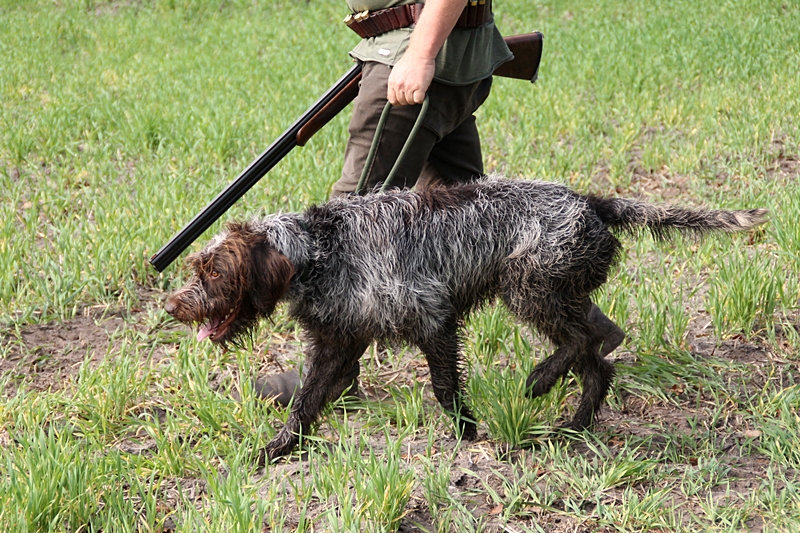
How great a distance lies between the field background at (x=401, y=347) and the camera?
2953 millimetres

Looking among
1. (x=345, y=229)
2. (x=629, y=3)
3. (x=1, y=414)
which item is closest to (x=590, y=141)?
(x=345, y=229)

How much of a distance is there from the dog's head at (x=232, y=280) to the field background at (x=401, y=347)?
0.62 meters

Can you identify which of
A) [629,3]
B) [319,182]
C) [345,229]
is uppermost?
[345,229]

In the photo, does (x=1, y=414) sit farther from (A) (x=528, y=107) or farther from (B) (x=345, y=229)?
(A) (x=528, y=107)

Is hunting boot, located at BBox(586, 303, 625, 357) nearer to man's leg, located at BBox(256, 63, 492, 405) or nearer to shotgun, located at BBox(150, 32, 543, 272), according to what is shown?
man's leg, located at BBox(256, 63, 492, 405)

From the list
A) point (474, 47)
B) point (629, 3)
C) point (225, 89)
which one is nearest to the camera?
point (474, 47)

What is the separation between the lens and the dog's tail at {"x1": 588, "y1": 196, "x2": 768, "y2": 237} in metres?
3.28

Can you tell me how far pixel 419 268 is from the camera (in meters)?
3.19

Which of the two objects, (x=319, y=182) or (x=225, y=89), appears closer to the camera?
(x=319, y=182)

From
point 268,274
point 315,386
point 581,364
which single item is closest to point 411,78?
point 268,274

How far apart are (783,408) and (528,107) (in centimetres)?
494

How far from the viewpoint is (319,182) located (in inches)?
229

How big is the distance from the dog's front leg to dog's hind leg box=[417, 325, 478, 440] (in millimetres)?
294

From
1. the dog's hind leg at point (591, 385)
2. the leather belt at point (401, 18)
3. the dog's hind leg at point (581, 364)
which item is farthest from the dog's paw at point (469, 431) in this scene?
the leather belt at point (401, 18)
